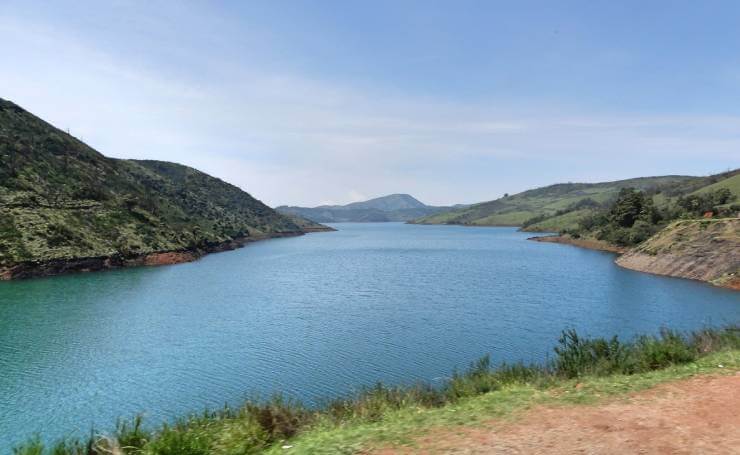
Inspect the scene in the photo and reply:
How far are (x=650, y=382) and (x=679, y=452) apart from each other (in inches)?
236

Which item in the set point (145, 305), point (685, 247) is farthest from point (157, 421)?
point (685, 247)

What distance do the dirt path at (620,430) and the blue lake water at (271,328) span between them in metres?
15.7

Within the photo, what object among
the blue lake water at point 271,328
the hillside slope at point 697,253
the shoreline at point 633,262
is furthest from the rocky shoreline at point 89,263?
the hillside slope at point 697,253

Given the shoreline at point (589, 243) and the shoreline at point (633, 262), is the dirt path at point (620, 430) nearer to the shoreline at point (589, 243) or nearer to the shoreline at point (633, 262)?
the shoreline at point (633, 262)

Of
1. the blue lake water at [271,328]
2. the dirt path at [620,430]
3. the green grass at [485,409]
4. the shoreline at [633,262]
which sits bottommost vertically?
the blue lake water at [271,328]

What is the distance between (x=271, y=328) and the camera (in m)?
46.2

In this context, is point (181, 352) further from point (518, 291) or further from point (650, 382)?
point (518, 291)

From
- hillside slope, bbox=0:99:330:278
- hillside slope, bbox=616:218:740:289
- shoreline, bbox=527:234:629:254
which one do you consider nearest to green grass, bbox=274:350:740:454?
hillside slope, bbox=616:218:740:289

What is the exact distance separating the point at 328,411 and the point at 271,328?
28.8 meters

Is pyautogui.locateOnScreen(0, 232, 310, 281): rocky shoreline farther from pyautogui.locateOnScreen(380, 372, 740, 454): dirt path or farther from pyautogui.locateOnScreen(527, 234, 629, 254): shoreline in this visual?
pyautogui.locateOnScreen(527, 234, 629, 254): shoreline

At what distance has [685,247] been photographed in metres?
82.0

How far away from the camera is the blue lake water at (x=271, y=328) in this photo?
2903 cm

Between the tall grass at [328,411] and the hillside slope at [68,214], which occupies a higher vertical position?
the hillside slope at [68,214]

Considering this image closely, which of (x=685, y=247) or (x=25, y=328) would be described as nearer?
(x=25, y=328)
